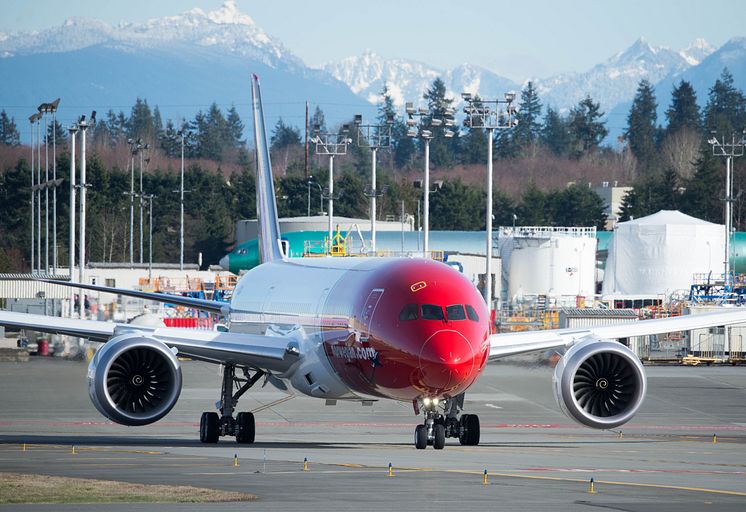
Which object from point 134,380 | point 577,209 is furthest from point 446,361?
point 577,209

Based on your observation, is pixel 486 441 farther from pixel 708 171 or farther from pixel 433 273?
pixel 708 171

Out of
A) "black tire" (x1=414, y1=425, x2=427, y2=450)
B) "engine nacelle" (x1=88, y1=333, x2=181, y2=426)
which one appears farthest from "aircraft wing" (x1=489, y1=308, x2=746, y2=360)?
"engine nacelle" (x1=88, y1=333, x2=181, y2=426)

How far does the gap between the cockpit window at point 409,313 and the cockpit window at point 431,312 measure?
0.15 m

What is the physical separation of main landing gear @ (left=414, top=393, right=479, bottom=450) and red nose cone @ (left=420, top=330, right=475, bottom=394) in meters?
1.95

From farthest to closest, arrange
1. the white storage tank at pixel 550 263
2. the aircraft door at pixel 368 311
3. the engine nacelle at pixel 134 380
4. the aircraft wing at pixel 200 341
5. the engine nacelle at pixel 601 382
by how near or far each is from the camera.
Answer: the white storage tank at pixel 550 263 → the aircraft wing at pixel 200 341 → the engine nacelle at pixel 601 382 → the engine nacelle at pixel 134 380 → the aircraft door at pixel 368 311

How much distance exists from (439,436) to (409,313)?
114 inches

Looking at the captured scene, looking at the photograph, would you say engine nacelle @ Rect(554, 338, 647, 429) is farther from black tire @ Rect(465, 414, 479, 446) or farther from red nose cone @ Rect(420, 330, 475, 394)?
red nose cone @ Rect(420, 330, 475, 394)

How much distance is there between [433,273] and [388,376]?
6.85 feet

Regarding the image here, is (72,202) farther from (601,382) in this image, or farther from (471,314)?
(471,314)

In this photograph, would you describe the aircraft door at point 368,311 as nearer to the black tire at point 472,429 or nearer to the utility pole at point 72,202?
the black tire at point 472,429

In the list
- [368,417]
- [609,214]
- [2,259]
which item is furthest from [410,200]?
[368,417]

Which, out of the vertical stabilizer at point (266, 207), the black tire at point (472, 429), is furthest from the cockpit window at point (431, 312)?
the vertical stabilizer at point (266, 207)

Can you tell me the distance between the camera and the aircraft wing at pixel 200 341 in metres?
28.1

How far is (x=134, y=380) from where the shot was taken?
27.1 m
